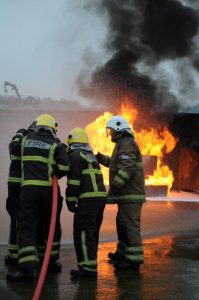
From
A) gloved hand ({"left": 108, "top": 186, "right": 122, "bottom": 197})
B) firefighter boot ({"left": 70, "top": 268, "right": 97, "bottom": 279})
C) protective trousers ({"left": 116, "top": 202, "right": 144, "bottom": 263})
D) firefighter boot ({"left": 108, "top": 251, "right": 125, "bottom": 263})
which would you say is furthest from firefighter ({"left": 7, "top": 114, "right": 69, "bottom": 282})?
firefighter boot ({"left": 108, "top": 251, "right": 125, "bottom": 263})

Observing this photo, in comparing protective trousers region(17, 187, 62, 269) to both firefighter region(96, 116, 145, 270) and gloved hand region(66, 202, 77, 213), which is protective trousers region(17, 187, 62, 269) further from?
Answer: firefighter region(96, 116, 145, 270)

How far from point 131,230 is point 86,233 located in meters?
0.65

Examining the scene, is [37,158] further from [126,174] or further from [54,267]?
[54,267]

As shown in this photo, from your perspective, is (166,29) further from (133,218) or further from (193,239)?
(133,218)

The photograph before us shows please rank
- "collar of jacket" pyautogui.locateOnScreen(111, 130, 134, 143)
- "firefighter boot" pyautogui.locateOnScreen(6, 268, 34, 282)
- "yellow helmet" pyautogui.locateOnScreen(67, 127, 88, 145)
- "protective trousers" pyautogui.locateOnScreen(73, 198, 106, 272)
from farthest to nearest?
"collar of jacket" pyautogui.locateOnScreen(111, 130, 134, 143), "yellow helmet" pyautogui.locateOnScreen(67, 127, 88, 145), "protective trousers" pyautogui.locateOnScreen(73, 198, 106, 272), "firefighter boot" pyautogui.locateOnScreen(6, 268, 34, 282)

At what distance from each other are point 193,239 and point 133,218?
84.8 inches

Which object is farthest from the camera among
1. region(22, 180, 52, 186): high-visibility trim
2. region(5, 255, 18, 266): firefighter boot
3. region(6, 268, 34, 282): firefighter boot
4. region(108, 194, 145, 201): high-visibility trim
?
region(108, 194, 145, 201): high-visibility trim

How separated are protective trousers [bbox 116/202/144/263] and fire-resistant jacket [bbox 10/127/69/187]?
974 millimetres

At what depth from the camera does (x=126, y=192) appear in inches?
237

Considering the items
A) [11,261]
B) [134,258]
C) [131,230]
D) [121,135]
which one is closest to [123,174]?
[121,135]

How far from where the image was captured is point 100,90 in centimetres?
1784

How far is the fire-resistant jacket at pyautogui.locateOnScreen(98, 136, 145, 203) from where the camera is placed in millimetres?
5902

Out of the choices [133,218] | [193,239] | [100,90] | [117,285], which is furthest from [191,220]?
[100,90]

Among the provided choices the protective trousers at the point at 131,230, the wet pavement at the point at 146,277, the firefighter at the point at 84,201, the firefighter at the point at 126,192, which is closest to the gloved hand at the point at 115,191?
the firefighter at the point at 126,192
